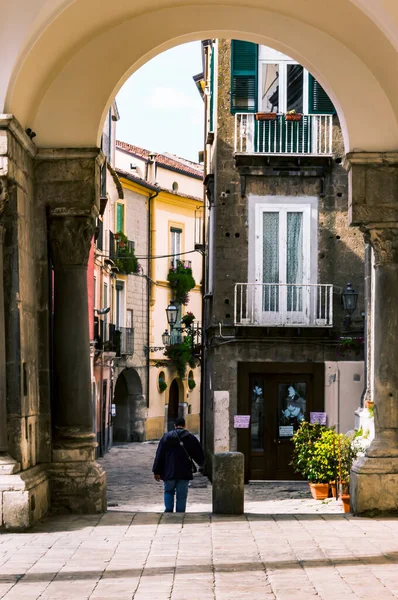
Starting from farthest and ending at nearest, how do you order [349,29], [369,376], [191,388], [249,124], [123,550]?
[191,388]
[249,124]
[369,376]
[349,29]
[123,550]

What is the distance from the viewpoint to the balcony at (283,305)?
889 inches

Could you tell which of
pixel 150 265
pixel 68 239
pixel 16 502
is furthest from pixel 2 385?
pixel 150 265

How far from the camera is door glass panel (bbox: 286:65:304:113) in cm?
2256

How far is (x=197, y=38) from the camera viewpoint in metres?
11.7

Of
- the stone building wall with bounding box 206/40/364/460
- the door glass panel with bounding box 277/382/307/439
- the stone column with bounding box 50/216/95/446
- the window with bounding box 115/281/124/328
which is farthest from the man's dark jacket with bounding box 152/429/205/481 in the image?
the window with bounding box 115/281/124/328

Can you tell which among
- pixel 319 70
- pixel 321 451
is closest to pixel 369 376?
pixel 321 451

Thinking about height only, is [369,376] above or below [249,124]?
below

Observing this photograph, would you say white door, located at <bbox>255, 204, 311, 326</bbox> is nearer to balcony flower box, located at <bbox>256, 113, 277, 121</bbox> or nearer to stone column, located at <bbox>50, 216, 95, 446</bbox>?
balcony flower box, located at <bbox>256, 113, 277, 121</bbox>

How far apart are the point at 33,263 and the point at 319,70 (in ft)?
11.7

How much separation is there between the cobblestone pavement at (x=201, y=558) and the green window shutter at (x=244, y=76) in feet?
43.2

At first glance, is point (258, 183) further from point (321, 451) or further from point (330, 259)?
point (321, 451)

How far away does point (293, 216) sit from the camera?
74.8 feet

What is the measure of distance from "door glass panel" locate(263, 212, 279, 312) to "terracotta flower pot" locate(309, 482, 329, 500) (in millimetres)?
6326

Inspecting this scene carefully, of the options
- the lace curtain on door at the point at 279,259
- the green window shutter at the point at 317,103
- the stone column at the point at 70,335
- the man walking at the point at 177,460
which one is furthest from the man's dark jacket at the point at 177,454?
the green window shutter at the point at 317,103
